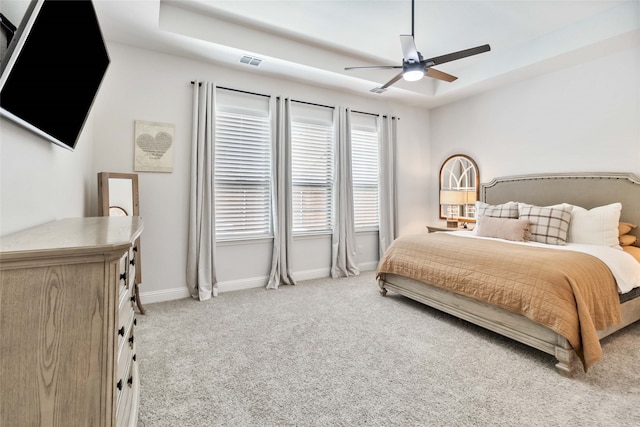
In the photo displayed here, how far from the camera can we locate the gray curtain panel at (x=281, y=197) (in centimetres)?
401

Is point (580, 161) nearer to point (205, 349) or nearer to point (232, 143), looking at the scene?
point (232, 143)

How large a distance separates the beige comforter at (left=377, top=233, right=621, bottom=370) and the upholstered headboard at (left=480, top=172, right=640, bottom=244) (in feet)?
4.85

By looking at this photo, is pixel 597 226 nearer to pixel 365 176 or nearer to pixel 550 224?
pixel 550 224

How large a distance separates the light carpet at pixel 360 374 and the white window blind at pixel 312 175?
1595mm

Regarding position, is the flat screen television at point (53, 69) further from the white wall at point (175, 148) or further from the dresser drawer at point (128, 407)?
the white wall at point (175, 148)

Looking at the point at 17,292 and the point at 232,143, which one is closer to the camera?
the point at 17,292

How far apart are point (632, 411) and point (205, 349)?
8.63ft

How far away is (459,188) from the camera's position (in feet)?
16.5

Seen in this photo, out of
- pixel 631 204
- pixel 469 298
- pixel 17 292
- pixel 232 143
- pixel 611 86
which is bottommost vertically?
pixel 469 298

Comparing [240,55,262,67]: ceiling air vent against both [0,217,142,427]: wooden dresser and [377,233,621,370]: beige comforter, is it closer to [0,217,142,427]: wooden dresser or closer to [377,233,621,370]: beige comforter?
[377,233,621,370]: beige comforter

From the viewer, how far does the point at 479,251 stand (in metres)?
2.68

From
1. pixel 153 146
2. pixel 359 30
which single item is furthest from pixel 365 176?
pixel 153 146

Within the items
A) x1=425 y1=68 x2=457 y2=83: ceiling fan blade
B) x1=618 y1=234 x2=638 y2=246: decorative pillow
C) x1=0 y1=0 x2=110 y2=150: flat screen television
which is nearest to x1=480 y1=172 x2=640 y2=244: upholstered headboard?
x1=618 y1=234 x2=638 y2=246: decorative pillow

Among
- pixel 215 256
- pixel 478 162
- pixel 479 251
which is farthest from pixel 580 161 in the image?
pixel 215 256
